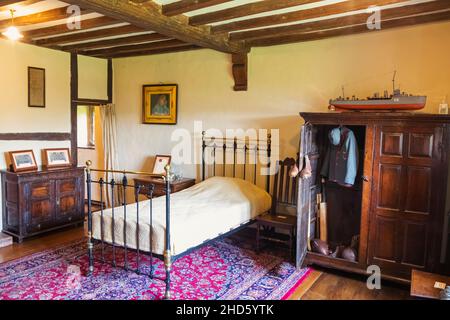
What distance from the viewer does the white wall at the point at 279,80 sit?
3.79 m

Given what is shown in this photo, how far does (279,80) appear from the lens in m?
4.60

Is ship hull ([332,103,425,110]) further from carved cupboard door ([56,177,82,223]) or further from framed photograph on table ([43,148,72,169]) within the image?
→ framed photograph on table ([43,148,72,169])

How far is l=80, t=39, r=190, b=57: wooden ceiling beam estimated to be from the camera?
4.78 m

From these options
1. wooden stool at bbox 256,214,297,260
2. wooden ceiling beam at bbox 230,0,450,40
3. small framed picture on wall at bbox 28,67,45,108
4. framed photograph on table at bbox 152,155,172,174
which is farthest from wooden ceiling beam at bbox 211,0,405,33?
small framed picture on wall at bbox 28,67,45,108

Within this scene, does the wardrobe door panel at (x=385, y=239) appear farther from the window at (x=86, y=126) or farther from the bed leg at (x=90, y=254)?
the window at (x=86, y=126)

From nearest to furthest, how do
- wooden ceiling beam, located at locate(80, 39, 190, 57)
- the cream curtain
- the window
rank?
wooden ceiling beam, located at locate(80, 39, 190, 57)
the cream curtain
the window

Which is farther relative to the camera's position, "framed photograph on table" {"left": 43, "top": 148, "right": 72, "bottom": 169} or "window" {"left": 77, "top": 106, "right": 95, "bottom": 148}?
"window" {"left": 77, "top": 106, "right": 95, "bottom": 148}

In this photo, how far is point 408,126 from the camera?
3281mm

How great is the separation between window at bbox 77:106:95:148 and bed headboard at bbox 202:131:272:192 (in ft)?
8.95

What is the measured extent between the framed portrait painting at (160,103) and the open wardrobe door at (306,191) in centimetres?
233

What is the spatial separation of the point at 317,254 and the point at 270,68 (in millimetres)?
2294

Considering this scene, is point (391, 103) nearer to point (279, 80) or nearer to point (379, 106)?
point (379, 106)
